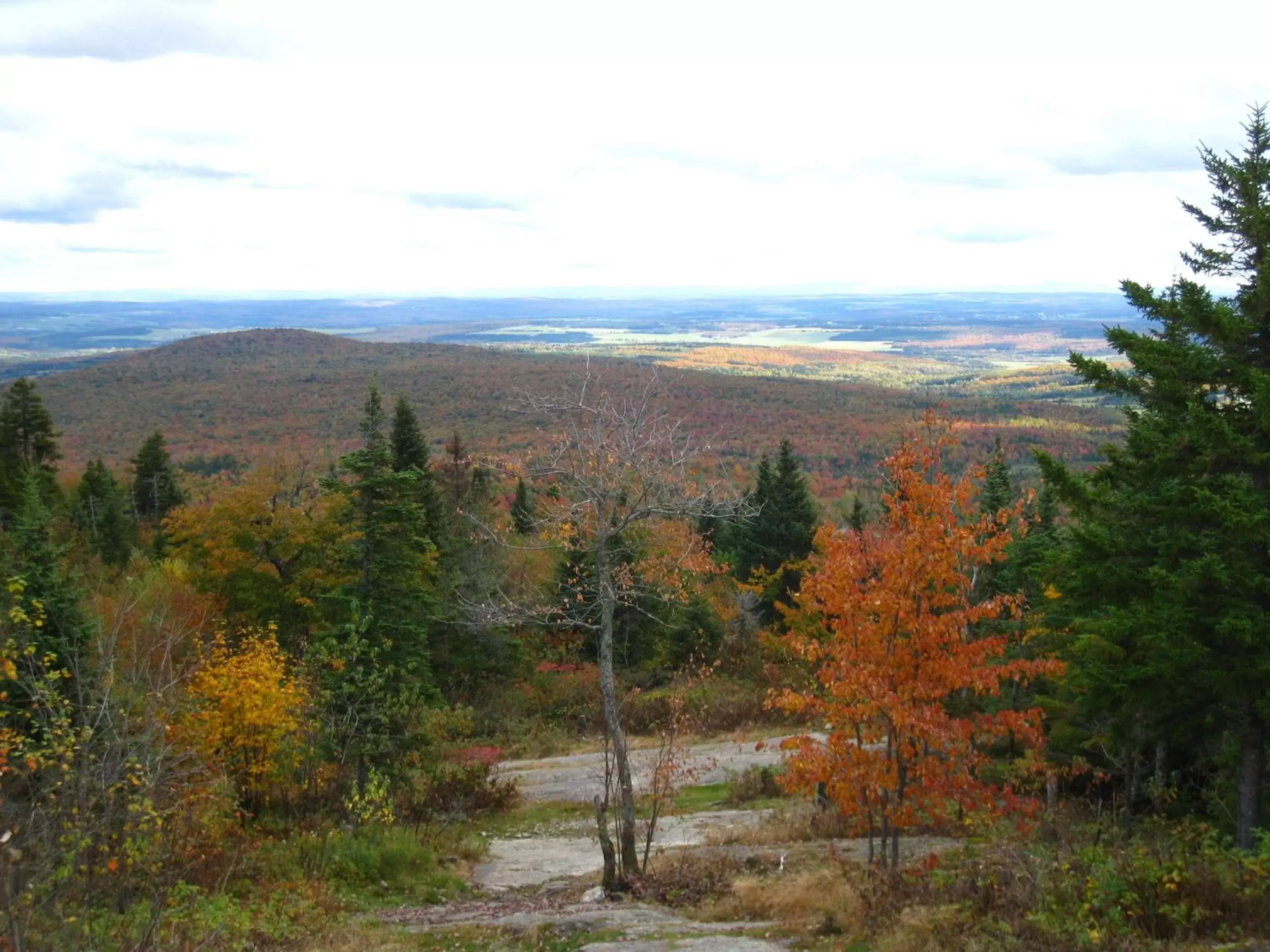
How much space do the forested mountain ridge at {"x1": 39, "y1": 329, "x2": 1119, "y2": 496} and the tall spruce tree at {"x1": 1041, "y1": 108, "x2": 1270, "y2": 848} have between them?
243ft

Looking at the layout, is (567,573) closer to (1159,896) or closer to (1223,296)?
(1223,296)

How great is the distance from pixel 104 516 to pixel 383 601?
119ft

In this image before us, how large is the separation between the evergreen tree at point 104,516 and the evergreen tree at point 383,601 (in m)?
29.5

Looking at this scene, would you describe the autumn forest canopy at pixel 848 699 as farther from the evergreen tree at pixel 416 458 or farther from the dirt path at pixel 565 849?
the evergreen tree at pixel 416 458

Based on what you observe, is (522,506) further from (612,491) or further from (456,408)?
(456,408)

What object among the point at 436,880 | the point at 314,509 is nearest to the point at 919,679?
the point at 436,880

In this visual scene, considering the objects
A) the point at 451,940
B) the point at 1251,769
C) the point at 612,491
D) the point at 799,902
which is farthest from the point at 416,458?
the point at 1251,769

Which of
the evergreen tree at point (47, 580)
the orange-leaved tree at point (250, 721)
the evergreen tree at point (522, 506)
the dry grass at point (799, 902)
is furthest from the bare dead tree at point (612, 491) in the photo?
the evergreen tree at point (522, 506)

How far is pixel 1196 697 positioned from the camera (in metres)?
12.4

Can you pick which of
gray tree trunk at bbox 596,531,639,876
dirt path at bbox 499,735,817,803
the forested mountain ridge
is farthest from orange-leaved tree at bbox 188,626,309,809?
the forested mountain ridge

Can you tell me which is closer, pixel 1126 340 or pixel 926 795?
pixel 926 795

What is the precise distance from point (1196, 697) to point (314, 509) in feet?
103

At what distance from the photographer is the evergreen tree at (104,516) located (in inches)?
1884

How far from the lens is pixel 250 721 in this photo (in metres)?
16.7
